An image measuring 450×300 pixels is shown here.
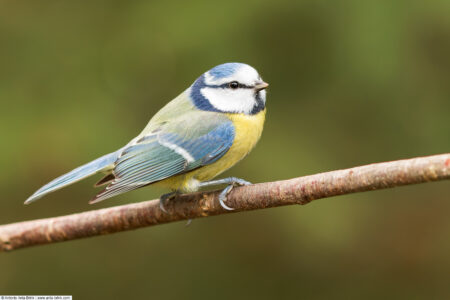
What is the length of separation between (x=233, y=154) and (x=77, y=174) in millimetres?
638

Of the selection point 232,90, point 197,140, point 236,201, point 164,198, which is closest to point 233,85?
point 232,90

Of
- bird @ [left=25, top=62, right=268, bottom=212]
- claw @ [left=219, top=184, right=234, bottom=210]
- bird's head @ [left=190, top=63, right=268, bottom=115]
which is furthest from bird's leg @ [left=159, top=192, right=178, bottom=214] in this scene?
bird's head @ [left=190, top=63, right=268, bottom=115]

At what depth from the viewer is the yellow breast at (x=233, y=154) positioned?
264 cm

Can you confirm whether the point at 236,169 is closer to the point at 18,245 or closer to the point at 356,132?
the point at 356,132

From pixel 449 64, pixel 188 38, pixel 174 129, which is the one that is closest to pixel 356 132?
pixel 449 64

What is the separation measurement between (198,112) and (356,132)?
1.27m

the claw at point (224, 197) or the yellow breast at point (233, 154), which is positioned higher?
the yellow breast at point (233, 154)

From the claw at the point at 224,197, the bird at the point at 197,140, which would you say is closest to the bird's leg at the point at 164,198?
the bird at the point at 197,140

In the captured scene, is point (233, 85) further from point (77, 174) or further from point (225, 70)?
point (77, 174)

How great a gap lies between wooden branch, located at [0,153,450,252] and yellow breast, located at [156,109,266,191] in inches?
5.0

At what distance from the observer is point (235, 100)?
8.92 feet

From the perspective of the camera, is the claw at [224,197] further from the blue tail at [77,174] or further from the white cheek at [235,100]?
the blue tail at [77,174]

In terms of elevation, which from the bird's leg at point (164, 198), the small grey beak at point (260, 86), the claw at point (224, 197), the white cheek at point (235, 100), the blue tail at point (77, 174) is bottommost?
the bird's leg at point (164, 198)

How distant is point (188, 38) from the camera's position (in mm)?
3520
